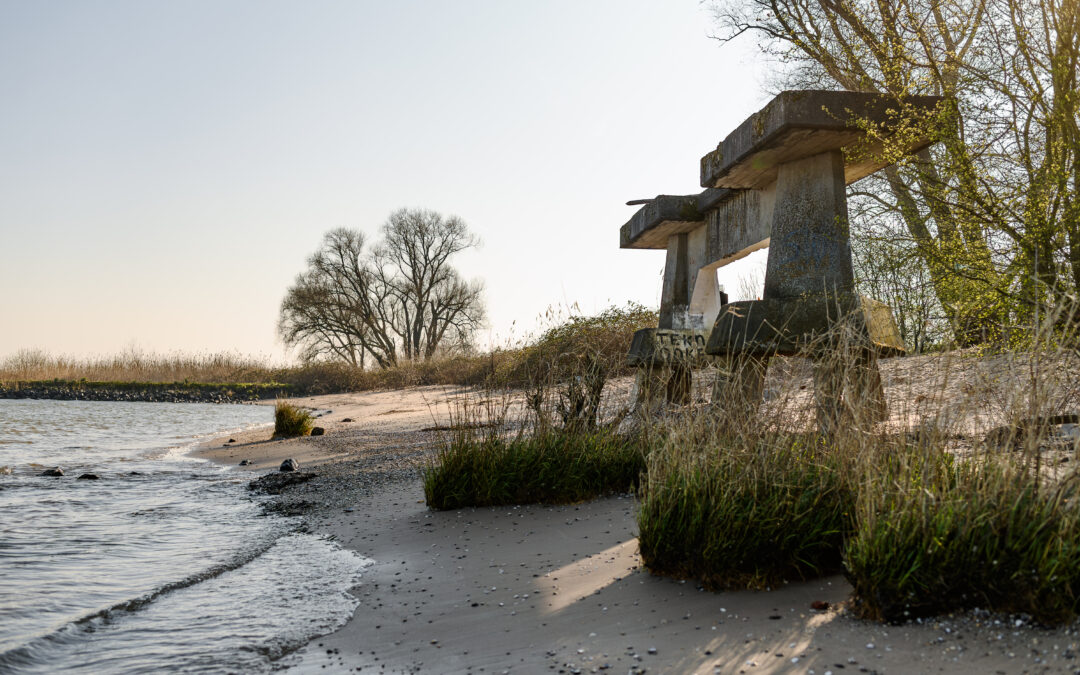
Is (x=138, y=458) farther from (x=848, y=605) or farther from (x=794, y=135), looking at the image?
(x=848, y=605)

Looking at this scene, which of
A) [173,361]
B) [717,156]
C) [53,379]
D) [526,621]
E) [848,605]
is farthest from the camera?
[173,361]

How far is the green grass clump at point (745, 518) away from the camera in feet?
11.1

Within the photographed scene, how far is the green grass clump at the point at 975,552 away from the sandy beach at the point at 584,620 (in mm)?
80

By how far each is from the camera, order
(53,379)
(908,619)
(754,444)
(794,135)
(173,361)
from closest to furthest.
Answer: (908,619)
(754,444)
(794,135)
(53,379)
(173,361)

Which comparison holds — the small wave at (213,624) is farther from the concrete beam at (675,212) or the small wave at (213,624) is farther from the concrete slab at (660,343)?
the concrete beam at (675,212)

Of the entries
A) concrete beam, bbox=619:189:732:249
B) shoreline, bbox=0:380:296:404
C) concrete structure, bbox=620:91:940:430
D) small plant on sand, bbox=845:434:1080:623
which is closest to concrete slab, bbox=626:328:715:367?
concrete structure, bbox=620:91:940:430

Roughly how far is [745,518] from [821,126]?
326 centimetres

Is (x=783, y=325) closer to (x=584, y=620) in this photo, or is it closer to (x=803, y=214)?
(x=803, y=214)

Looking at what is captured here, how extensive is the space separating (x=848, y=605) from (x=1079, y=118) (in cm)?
489

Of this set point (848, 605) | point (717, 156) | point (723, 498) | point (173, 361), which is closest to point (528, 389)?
point (717, 156)

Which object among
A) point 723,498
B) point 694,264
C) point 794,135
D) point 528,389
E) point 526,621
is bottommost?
point 526,621

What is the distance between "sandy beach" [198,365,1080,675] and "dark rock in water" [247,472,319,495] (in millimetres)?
2149

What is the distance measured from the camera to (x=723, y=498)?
343 centimetres

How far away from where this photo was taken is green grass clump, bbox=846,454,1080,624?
2.64 m
